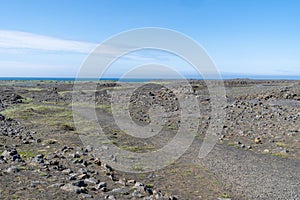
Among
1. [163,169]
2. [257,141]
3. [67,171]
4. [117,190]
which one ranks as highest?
[67,171]

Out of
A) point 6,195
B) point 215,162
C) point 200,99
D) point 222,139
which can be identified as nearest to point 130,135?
point 222,139

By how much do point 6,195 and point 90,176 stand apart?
4013 mm

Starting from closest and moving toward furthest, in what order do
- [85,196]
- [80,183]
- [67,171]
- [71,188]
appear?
[85,196], [71,188], [80,183], [67,171]

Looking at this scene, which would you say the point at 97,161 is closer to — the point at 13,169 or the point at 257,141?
the point at 13,169

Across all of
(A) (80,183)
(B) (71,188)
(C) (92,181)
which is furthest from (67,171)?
(B) (71,188)

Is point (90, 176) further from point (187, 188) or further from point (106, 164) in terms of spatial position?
point (187, 188)

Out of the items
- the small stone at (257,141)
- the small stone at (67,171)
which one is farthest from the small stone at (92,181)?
the small stone at (257,141)

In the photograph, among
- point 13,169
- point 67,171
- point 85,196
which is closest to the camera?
point 85,196

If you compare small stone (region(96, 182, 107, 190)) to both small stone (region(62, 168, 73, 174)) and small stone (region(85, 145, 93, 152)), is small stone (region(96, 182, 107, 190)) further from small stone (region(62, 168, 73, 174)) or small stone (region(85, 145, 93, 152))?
small stone (region(85, 145, 93, 152))

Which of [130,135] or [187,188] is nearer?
[187,188]

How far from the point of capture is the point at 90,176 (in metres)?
14.4

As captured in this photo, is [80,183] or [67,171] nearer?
[80,183]

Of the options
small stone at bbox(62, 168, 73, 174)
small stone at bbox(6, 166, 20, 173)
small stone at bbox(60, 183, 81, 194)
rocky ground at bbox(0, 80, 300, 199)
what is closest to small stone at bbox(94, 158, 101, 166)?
rocky ground at bbox(0, 80, 300, 199)

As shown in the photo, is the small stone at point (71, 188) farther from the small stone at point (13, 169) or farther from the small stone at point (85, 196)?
the small stone at point (13, 169)
